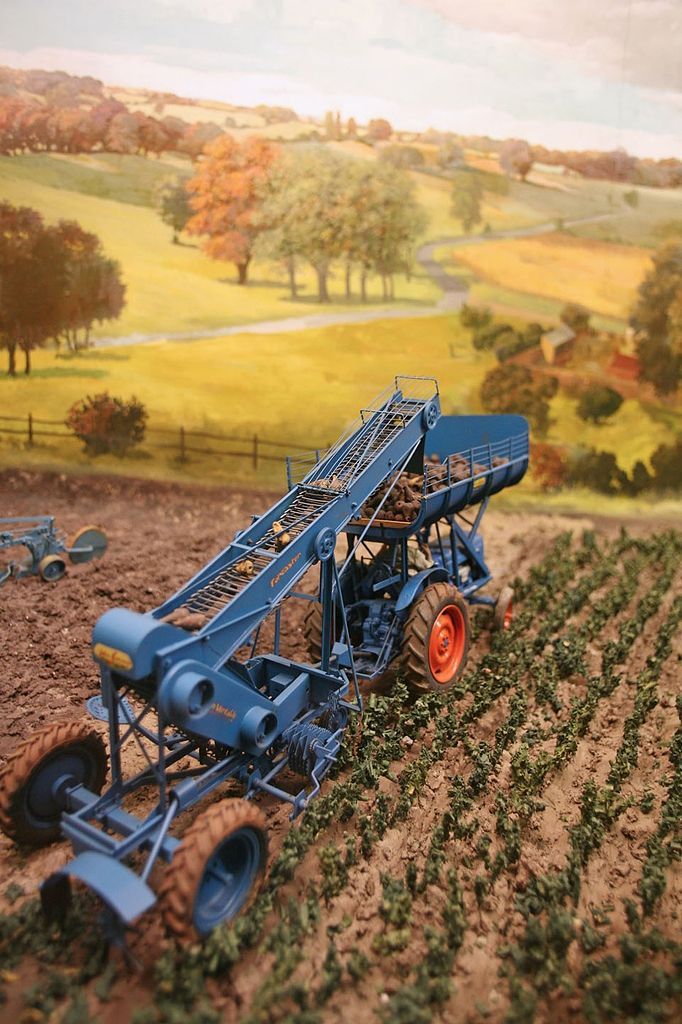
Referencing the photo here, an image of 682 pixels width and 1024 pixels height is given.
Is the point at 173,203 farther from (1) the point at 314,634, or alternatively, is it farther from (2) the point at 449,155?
(1) the point at 314,634

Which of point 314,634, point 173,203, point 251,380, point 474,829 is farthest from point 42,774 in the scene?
point 173,203

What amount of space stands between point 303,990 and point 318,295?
58.6ft

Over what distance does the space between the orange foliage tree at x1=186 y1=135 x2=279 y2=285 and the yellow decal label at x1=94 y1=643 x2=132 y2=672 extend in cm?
1607

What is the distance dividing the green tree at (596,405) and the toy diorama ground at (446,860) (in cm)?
1048

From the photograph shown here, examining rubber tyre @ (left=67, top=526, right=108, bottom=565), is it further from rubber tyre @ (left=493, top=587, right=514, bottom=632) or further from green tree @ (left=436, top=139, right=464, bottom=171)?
green tree @ (left=436, top=139, right=464, bottom=171)

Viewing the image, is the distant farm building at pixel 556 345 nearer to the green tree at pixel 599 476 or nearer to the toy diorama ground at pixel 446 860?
the green tree at pixel 599 476

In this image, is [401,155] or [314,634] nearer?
[314,634]

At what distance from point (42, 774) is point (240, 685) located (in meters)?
1.85

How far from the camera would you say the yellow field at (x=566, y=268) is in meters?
21.7

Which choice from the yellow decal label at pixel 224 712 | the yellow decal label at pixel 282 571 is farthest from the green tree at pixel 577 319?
the yellow decal label at pixel 224 712

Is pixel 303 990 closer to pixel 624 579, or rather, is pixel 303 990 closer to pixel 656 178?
pixel 624 579

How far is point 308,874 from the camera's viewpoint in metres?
6.61

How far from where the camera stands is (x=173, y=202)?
19.7 meters

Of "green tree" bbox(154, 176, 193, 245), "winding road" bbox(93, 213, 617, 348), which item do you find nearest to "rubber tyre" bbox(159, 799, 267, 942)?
"winding road" bbox(93, 213, 617, 348)
